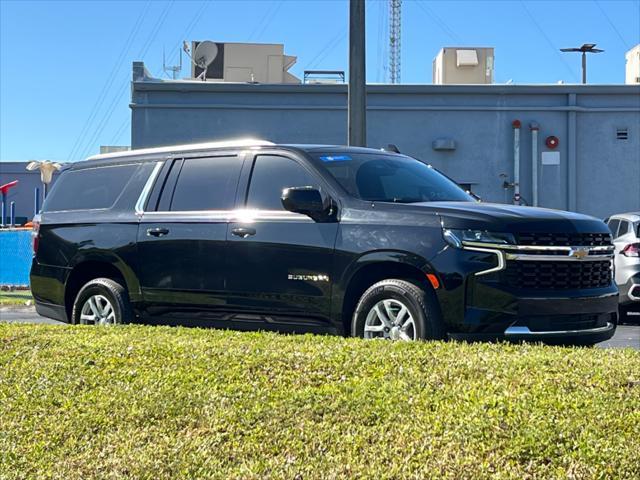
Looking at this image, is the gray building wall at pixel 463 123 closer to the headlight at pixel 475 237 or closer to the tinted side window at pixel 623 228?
the tinted side window at pixel 623 228

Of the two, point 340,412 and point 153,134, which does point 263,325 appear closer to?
point 340,412

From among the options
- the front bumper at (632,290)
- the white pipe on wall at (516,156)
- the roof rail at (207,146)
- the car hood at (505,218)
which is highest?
the white pipe on wall at (516,156)

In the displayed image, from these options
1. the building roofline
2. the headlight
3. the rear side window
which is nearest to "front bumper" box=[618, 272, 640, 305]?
the headlight

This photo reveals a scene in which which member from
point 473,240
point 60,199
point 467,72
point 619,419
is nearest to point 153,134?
point 467,72

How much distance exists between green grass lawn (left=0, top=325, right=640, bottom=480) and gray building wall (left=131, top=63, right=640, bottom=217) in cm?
1749

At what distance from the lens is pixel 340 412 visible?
443 centimetres

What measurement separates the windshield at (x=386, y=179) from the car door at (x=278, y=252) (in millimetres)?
252

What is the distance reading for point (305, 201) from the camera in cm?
644

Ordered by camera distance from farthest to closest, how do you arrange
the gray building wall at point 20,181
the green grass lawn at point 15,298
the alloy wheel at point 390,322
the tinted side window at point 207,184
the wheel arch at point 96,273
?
the gray building wall at point 20,181, the green grass lawn at point 15,298, the wheel arch at point 96,273, the tinted side window at point 207,184, the alloy wheel at point 390,322

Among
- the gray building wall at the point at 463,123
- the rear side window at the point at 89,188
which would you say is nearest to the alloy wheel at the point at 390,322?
the rear side window at the point at 89,188

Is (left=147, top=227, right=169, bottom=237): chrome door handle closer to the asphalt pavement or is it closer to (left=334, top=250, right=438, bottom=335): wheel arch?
(left=334, top=250, right=438, bottom=335): wheel arch

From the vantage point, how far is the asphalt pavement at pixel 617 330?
386 inches

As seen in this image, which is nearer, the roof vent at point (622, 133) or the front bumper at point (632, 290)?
the front bumper at point (632, 290)

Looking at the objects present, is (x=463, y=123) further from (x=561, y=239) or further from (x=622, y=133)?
(x=561, y=239)
